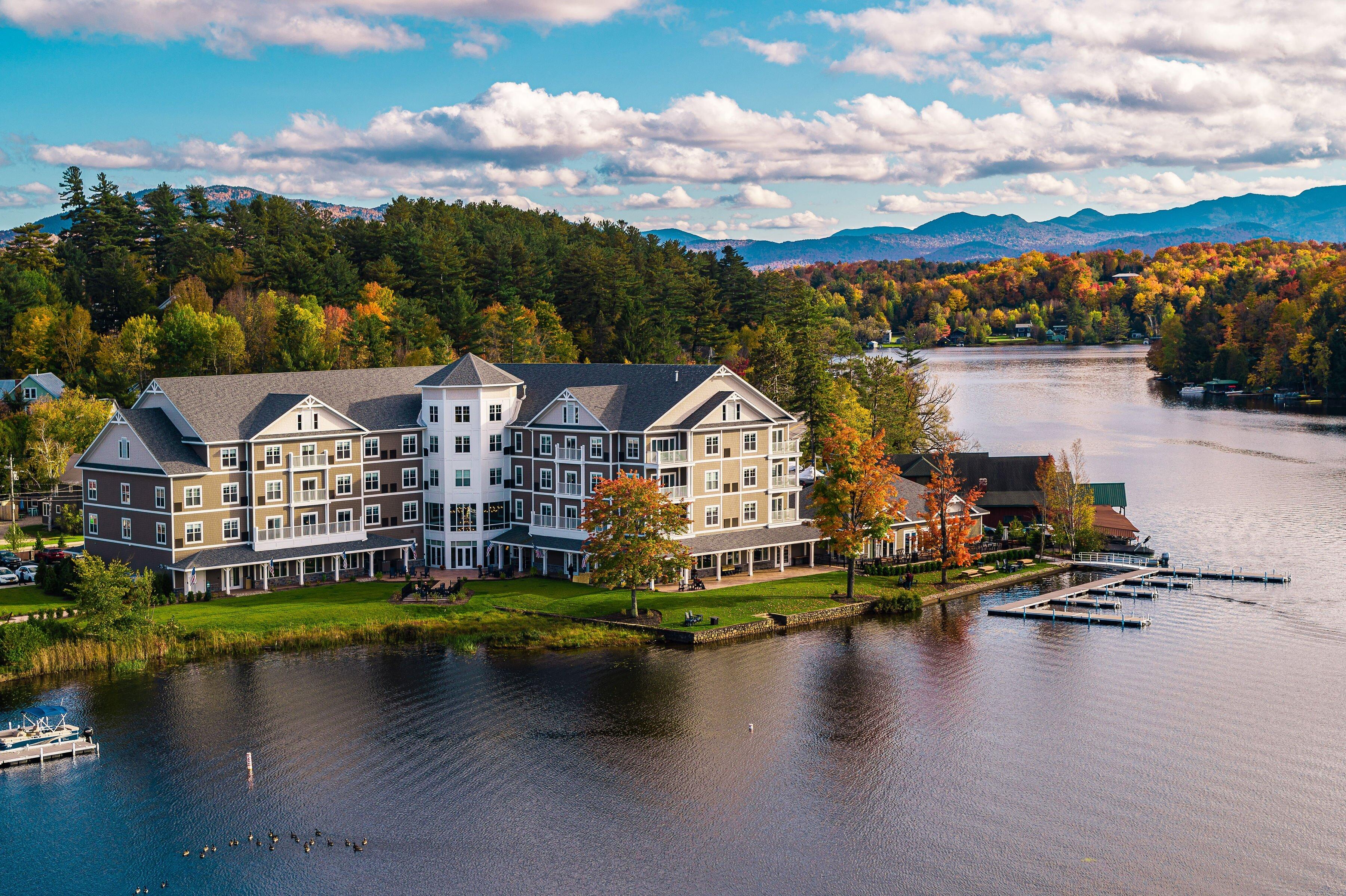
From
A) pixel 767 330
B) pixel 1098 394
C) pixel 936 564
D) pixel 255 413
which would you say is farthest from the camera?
pixel 1098 394

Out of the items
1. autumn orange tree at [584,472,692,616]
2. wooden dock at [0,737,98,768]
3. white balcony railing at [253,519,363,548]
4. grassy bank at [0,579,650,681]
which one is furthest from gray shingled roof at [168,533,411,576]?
wooden dock at [0,737,98,768]

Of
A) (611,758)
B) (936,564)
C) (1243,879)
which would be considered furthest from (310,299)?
(1243,879)

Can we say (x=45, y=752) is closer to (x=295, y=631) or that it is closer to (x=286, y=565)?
(x=295, y=631)

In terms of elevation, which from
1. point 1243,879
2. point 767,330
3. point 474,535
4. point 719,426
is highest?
point 767,330

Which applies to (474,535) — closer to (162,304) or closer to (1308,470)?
(162,304)

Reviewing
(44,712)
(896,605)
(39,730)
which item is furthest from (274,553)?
(896,605)

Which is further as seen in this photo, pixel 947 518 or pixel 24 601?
pixel 947 518

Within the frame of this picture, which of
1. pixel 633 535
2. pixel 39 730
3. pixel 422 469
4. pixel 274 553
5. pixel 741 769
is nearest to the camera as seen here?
pixel 741 769
